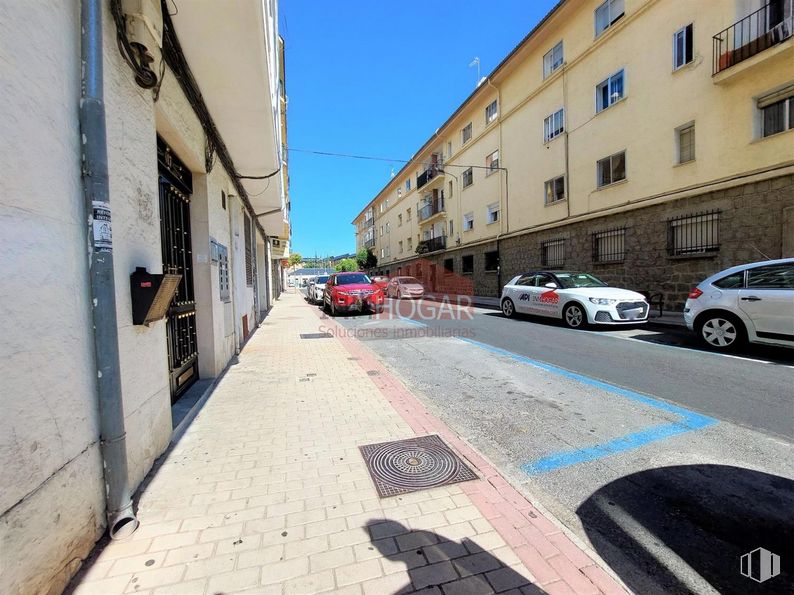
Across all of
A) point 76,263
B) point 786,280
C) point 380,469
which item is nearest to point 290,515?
point 380,469

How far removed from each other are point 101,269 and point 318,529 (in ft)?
6.18

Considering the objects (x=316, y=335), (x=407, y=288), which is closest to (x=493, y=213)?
(x=407, y=288)

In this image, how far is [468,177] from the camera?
24328 mm

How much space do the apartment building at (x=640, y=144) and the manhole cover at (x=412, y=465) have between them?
435 inches

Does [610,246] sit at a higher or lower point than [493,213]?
lower

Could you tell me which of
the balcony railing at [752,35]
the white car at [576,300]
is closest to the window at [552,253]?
the white car at [576,300]

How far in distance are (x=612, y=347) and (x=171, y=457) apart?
7.20 m

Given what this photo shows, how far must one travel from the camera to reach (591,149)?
14578 millimetres

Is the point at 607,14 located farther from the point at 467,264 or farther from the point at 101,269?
the point at 101,269

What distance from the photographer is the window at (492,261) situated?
21.3m

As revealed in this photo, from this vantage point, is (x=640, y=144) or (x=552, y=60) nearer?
(x=640, y=144)

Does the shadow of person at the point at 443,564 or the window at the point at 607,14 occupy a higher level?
the window at the point at 607,14

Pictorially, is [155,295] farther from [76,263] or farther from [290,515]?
[290,515]

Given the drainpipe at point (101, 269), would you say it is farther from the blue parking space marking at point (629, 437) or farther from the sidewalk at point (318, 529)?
the blue parking space marking at point (629, 437)
